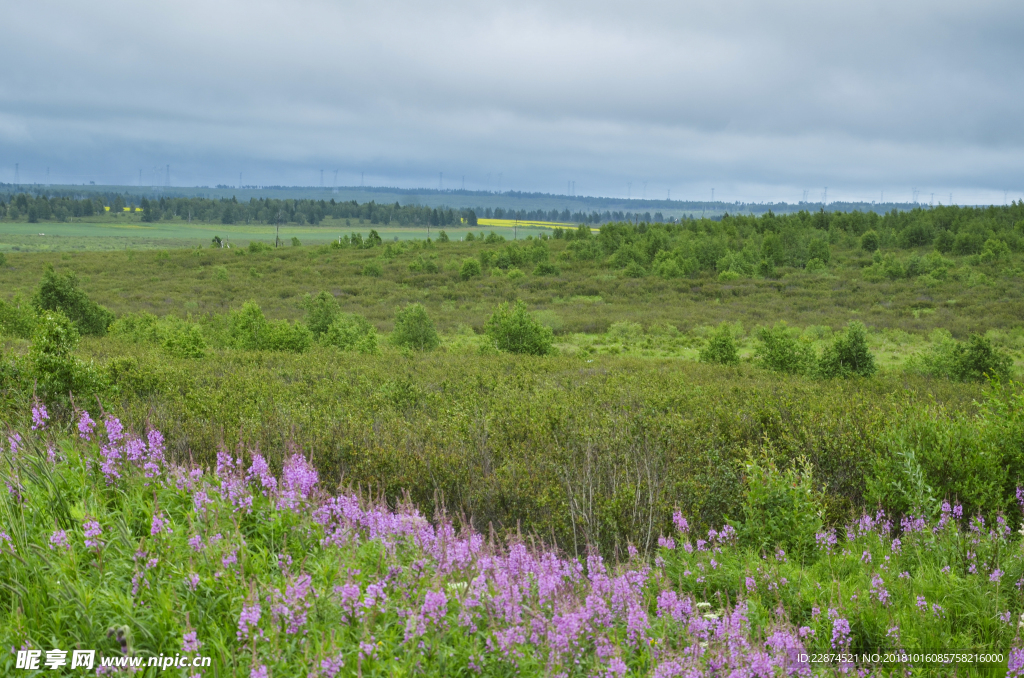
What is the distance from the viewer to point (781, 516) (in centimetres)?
569

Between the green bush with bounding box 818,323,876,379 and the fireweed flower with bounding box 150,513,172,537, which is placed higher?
the fireweed flower with bounding box 150,513,172,537

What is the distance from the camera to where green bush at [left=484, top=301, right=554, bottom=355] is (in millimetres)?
25219

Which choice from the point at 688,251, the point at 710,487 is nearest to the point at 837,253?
the point at 688,251

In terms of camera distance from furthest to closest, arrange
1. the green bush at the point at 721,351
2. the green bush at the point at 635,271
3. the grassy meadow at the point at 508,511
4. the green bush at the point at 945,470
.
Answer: the green bush at the point at 635,271 < the green bush at the point at 721,351 < the green bush at the point at 945,470 < the grassy meadow at the point at 508,511

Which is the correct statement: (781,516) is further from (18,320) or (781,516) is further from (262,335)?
(18,320)

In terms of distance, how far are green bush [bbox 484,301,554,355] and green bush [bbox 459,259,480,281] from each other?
1370 inches

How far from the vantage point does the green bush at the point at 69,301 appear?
77.3 ft

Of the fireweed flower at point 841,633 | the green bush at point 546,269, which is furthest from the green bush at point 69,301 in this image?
the green bush at point 546,269

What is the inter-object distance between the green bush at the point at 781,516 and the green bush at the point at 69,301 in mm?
25069

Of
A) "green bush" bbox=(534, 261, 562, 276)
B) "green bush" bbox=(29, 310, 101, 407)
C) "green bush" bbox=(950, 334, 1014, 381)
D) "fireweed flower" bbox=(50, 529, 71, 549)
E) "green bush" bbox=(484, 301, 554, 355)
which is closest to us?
"fireweed flower" bbox=(50, 529, 71, 549)

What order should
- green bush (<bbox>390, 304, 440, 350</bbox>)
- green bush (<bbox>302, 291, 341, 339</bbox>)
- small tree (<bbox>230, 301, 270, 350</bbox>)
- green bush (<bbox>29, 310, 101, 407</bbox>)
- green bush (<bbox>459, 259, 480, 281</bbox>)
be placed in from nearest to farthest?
1. green bush (<bbox>29, 310, 101, 407</bbox>)
2. small tree (<bbox>230, 301, 270, 350</bbox>)
3. green bush (<bbox>390, 304, 440, 350</bbox>)
4. green bush (<bbox>302, 291, 341, 339</bbox>)
5. green bush (<bbox>459, 259, 480, 281</bbox>)

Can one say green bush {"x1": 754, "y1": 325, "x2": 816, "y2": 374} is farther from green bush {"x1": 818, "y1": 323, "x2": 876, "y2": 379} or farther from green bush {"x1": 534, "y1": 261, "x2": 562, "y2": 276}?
green bush {"x1": 534, "y1": 261, "x2": 562, "y2": 276}

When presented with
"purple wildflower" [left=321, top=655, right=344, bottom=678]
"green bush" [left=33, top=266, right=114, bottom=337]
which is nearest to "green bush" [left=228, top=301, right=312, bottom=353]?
"green bush" [left=33, top=266, right=114, bottom=337]

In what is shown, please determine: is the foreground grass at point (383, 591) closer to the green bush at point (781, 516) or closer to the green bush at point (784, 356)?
the green bush at point (781, 516)
